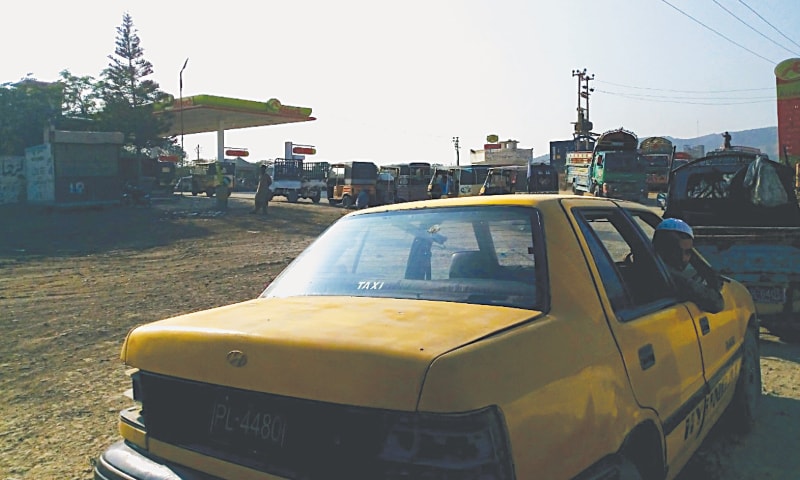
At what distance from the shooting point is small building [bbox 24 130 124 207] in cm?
2459

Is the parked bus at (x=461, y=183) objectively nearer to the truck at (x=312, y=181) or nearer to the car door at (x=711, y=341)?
the truck at (x=312, y=181)

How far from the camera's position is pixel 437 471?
1838 mm

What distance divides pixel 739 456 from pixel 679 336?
1461 mm

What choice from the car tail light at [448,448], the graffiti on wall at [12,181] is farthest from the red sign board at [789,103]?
the car tail light at [448,448]

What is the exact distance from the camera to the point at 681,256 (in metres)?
3.77

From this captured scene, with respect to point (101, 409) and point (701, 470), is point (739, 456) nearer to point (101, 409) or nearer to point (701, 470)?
point (701, 470)

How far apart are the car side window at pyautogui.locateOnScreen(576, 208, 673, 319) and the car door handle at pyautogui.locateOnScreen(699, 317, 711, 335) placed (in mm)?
305

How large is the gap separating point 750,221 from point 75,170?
2335cm

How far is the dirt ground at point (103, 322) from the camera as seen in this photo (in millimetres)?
4227

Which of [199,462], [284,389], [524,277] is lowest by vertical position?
[199,462]

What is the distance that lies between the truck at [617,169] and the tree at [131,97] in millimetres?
27784

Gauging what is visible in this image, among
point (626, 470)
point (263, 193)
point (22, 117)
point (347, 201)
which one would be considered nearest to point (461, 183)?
point (347, 201)

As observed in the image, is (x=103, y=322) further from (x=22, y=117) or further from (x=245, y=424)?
(x=22, y=117)

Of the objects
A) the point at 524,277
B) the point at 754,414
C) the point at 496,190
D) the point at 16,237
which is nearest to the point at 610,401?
the point at 524,277
